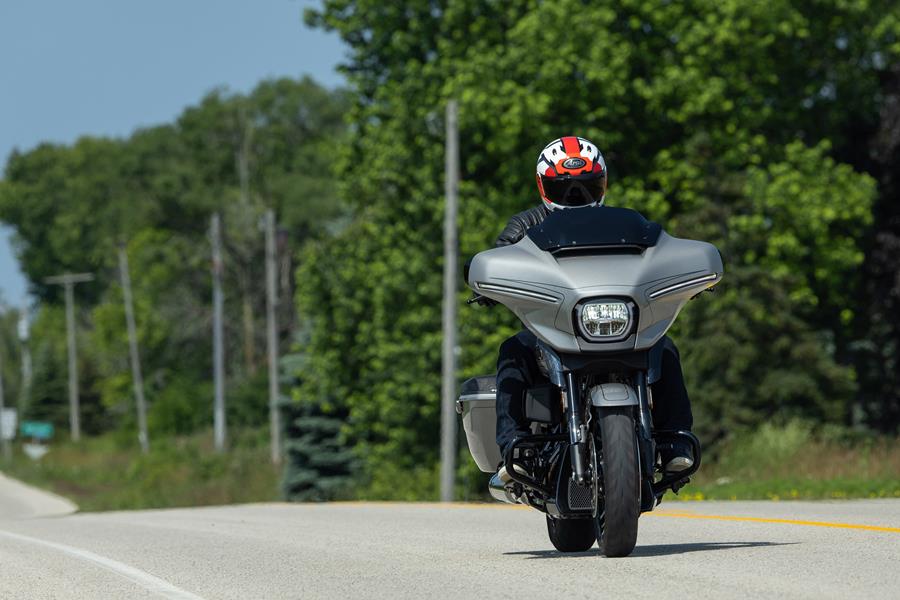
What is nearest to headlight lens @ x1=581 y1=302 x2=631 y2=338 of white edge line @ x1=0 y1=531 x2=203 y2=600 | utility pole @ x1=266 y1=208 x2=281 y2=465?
white edge line @ x1=0 y1=531 x2=203 y2=600

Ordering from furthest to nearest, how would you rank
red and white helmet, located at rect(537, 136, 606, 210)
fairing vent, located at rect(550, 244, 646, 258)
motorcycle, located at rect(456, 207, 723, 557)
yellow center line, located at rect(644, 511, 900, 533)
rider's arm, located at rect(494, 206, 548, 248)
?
1. yellow center line, located at rect(644, 511, 900, 533)
2. red and white helmet, located at rect(537, 136, 606, 210)
3. rider's arm, located at rect(494, 206, 548, 248)
4. fairing vent, located at rect(550, 244, 646, 258)
5. motorcycle, located at rect(456, 207, 723, 557)

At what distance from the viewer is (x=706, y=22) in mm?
35938

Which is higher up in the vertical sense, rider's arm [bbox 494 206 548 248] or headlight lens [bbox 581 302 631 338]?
rider's arm [bbox 494 206 548 248]

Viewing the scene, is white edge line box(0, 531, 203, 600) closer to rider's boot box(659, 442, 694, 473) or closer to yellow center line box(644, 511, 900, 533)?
rider's boot box(659, 442, 694, 473)

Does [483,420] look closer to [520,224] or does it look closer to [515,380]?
[515,380]

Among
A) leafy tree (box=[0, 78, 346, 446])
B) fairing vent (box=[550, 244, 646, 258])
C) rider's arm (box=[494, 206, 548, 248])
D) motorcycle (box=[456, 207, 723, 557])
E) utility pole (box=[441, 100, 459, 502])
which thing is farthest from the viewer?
leafy tree (box=[0, 78, 346, 446])

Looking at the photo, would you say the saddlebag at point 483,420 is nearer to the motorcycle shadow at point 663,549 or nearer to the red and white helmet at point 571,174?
the motorcycle shadow at point 663,549

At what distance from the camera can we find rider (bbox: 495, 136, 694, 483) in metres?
9.23

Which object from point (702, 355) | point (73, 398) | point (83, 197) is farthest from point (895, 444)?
point (83, 197)

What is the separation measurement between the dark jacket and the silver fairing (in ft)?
1.18

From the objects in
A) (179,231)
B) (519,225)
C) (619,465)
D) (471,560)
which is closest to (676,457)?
(619,465)

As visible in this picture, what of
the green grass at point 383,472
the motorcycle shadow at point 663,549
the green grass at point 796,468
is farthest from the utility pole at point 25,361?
the motorcycle shadow at point 663,549

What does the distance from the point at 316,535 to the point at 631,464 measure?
452 centimetres

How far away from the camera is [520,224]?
31.9 ft
